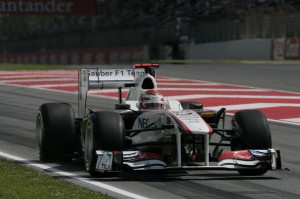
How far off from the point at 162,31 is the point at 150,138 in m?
36.8

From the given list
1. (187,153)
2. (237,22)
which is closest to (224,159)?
(187,153)

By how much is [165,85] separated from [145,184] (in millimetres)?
15207

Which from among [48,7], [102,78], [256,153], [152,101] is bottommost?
[256,153]

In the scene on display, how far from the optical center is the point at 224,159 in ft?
27.9

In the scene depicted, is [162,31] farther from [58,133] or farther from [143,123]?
[143,123]

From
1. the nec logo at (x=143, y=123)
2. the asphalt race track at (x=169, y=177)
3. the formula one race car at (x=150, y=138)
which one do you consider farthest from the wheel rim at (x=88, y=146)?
the nec logo at (x=143, y=123)

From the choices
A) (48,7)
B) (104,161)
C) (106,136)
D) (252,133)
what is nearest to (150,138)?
(106,136)

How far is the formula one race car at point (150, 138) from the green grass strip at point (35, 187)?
62cm

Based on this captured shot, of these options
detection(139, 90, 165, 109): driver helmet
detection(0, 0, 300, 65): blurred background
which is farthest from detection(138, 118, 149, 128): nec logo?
detection(0, 0, 300, 65): blurred background

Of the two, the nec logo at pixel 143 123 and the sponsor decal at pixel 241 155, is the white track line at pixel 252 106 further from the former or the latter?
the sponsor decal at pixel 241 155

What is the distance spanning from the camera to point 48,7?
6059 centimetres

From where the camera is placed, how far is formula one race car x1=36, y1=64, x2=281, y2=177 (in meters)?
8.30

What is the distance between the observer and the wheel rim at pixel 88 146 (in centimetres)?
857

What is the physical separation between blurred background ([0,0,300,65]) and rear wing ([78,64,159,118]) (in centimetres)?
Result: 2775
